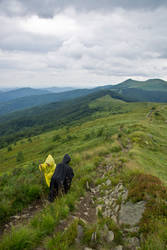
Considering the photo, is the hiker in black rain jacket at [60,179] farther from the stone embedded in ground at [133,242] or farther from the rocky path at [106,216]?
the stone embedded in ground at [133,242]

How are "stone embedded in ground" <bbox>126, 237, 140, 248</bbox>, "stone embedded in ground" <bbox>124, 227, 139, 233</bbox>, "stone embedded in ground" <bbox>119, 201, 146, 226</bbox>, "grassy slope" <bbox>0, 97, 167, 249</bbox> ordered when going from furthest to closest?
1. "grassy slope" <bbox>0, 97, 167, 249</bbox>
2. "stone embedded in ground" <bbox>119, 201, 146, 226</bbox>
3. "stone embedded in ground" <bbox>124, 227, 139, 233</bbox>
4. "stone embedded in ground" <bbox>126, 237, 140, 248</bbox>

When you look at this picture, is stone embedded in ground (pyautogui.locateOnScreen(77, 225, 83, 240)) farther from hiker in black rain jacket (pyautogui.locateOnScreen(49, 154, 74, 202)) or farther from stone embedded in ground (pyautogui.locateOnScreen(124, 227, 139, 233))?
hiker in black rain jacket (pyautogui.locateOnScreen(49, 154, 74, 202))

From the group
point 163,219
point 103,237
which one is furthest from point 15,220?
point 163,219

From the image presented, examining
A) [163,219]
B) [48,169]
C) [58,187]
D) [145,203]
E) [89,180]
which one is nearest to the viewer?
[163,219]

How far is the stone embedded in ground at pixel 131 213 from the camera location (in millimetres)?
4769

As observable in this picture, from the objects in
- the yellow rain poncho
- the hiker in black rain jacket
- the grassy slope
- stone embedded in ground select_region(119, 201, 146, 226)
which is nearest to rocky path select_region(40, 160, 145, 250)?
stone embedded in ground select_region(119, 201, 146, 226)

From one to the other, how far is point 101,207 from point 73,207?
48.1 inches

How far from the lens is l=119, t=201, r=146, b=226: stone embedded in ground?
477 centimetres

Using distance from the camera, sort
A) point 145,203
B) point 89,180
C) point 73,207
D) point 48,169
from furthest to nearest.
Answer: point 89,180 → point 48,169 → point 73,207 → point 145,203

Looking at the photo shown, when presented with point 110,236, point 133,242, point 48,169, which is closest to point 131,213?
point 133,242

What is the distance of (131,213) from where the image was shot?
5.01m

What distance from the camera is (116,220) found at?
5.07m

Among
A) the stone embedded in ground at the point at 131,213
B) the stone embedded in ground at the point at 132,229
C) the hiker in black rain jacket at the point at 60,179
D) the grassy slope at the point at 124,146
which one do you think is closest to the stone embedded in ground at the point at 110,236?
the stone embedded in ground at the point at 132,229

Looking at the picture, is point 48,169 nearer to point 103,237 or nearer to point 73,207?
point 73,207
